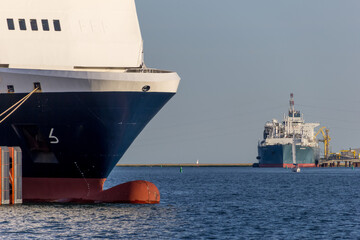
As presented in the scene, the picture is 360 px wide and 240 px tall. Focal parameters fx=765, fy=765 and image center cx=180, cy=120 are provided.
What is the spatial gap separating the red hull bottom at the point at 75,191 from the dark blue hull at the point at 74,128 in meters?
0.38

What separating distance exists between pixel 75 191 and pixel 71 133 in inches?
142

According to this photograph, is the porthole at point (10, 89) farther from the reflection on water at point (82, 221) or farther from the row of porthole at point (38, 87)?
the reflection on water at point (82, 221)

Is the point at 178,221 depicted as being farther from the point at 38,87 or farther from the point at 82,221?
the point at 38,87

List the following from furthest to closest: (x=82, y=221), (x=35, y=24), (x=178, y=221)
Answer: (x=35, y=24) → (x=178, y=221) → (x=82, y=221)

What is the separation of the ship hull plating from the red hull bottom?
60 mm

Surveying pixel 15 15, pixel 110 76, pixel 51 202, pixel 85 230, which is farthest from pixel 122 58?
pixel 85 230

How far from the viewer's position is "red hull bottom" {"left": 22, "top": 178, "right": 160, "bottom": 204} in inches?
1812

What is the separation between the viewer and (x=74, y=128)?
148ft

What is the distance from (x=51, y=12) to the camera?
45.9 metres

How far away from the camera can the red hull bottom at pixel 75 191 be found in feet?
151

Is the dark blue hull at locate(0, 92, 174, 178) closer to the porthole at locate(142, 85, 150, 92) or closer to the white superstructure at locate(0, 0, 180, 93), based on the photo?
the porthole at locate(142, 85, 150, 92)

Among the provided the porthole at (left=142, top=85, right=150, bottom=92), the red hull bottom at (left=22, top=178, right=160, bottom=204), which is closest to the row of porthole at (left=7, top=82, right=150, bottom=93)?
the porthole at (left=142, top=85, right=150, bottom=92)

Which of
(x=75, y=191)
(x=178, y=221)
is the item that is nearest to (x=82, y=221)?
(x=178, y=221)

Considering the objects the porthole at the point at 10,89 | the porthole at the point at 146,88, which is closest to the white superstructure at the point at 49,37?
the porthole at the point at 10,89
